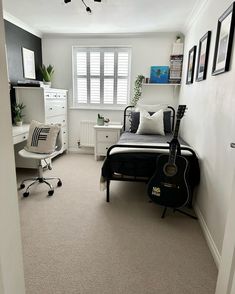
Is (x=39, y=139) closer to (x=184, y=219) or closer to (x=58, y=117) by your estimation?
(x=58, y=117)

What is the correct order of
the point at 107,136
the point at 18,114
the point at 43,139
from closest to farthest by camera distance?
1. the point at 43,139
2. the point at 18,114
3. the point at 107,136

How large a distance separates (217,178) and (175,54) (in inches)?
115

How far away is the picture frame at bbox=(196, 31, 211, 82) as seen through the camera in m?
2.21

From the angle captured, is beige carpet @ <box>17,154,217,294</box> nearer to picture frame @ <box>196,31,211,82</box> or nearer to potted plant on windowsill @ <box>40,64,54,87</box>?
picture frame @ <box>196,31,211,82</box>

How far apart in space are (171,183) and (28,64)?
332 centimetres

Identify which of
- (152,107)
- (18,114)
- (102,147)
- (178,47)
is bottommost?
(102,147)

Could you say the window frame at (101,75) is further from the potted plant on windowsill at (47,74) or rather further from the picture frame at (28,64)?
the picture frame at (28,64)

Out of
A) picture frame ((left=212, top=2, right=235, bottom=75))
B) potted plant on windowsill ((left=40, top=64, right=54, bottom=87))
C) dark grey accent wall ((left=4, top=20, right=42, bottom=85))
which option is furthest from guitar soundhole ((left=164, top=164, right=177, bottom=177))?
potted plant on windowsill ((left=40, top=64, right=54, bottom=87))

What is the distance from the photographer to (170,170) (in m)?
2.12

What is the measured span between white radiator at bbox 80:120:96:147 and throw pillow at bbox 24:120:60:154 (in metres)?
1.73

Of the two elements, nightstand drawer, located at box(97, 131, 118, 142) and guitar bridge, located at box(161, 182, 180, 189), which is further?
nightstand drawer, located at box(97, 131, 118, 142)

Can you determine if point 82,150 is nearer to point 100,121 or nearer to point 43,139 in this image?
point 100,121

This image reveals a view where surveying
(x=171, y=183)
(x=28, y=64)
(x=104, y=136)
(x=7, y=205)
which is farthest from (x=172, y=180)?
(x=28, y=64)

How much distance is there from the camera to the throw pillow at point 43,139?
2672 mm
